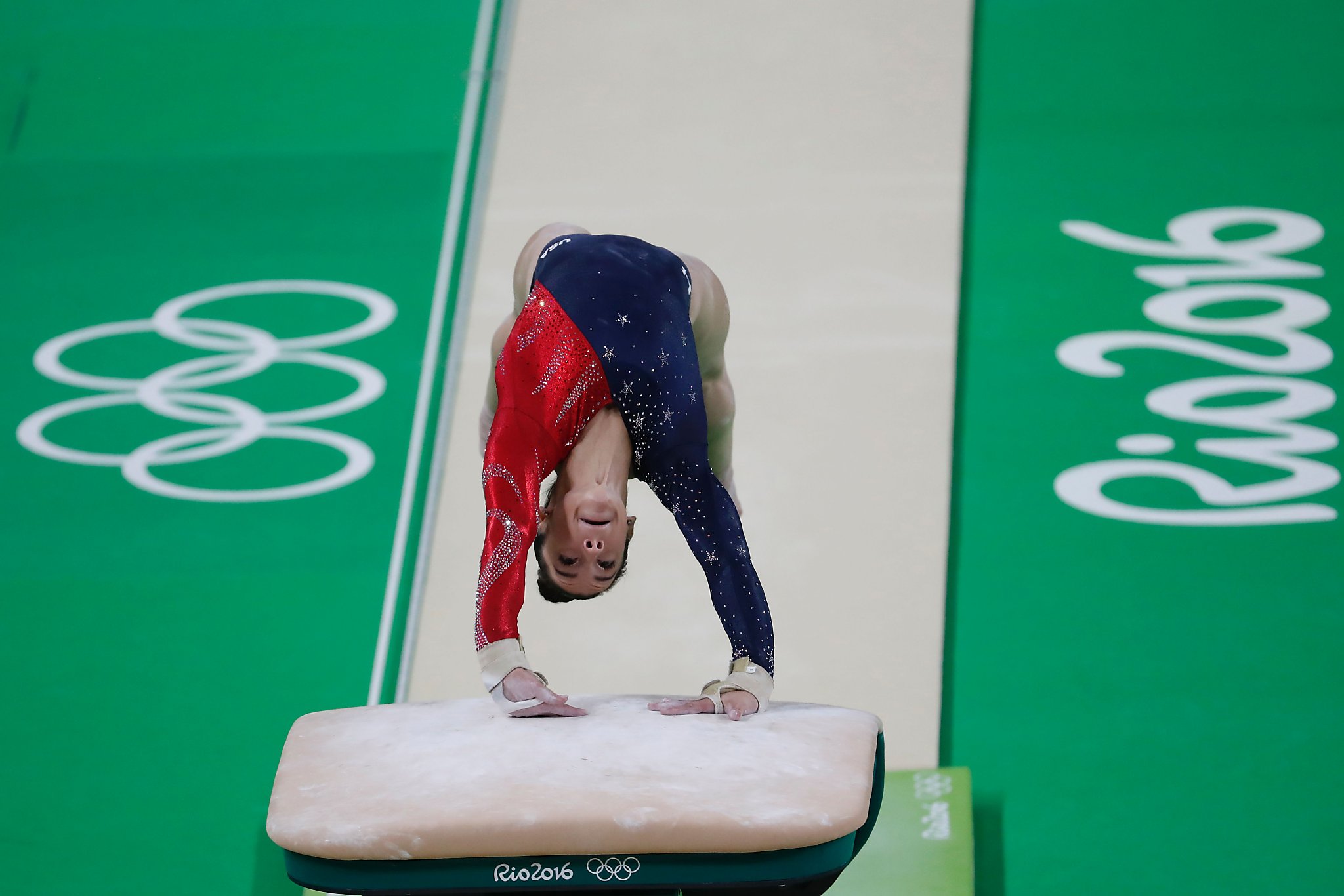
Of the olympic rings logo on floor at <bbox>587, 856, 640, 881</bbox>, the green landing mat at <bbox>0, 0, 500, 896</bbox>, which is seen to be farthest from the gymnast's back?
the green landing mat at <bbox>0, 0, 500, 896</bbox>

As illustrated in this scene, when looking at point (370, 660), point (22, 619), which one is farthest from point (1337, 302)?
point (22, 619)

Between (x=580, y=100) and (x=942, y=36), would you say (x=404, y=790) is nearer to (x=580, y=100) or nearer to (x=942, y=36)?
(x=580, y=100)

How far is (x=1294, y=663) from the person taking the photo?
12.5ft

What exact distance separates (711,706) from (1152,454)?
227cm

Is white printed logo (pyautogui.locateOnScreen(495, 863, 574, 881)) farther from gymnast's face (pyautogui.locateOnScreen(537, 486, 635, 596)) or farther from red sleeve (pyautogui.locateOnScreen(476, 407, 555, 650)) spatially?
gymnast's face (pyautogui.locateOnScreen(537, 486, 635, 596))

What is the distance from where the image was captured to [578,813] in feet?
6.96

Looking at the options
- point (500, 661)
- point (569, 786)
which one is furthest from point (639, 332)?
point (569, 786)

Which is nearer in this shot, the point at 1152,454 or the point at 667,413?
the point at 667,413

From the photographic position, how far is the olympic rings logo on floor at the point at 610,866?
84.7 inches

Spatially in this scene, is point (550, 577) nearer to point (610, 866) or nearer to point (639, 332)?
point (639, 332)

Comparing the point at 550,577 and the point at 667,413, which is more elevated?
the point at 667,413

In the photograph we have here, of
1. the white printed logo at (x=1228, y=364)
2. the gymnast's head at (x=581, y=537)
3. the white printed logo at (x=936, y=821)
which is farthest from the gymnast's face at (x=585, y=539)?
the white printed logo at (x=1228, y=364)

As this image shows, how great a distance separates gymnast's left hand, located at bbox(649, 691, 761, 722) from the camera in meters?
2.51

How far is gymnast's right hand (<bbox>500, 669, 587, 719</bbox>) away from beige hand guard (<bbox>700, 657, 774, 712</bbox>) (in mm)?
228
